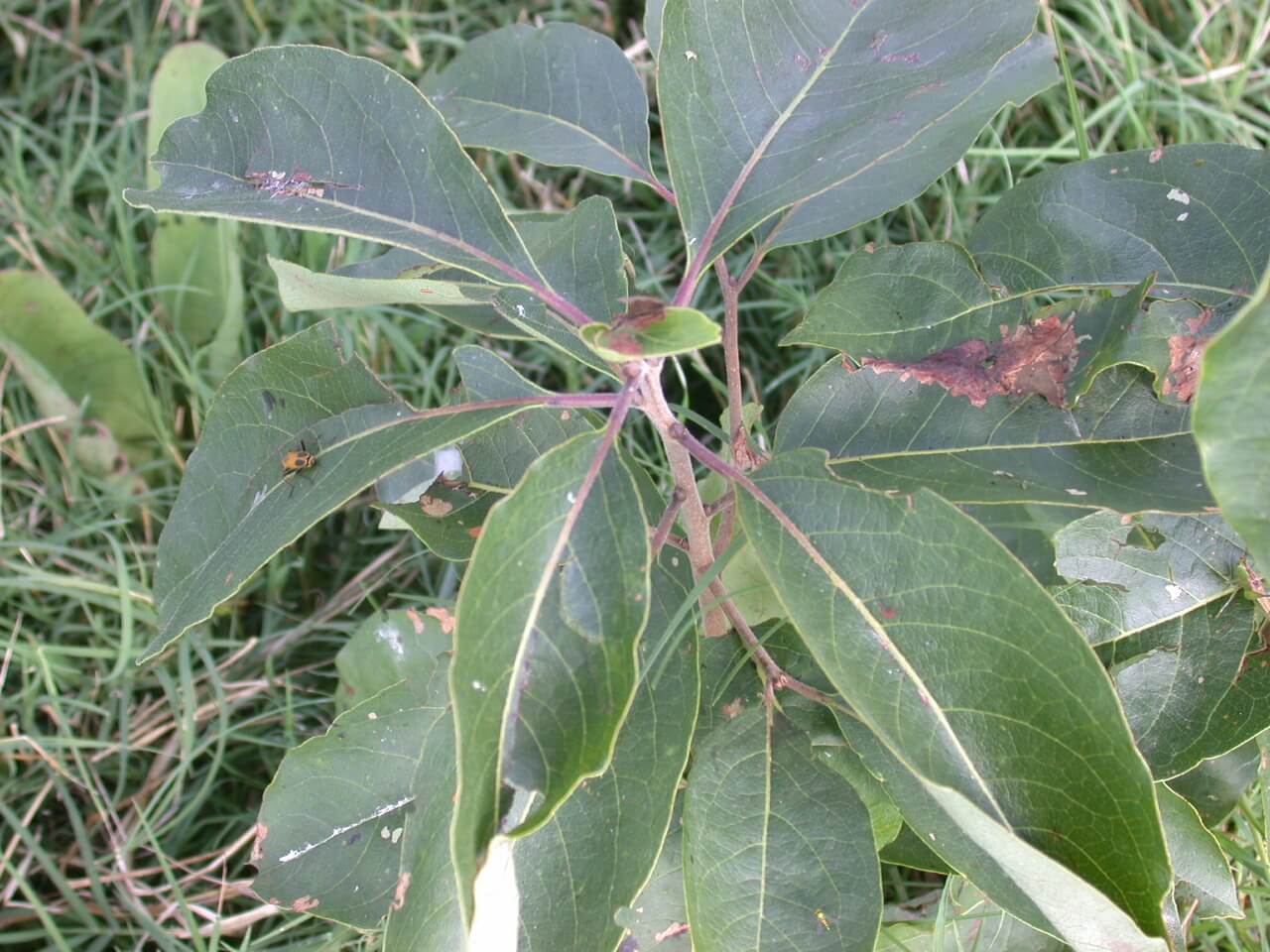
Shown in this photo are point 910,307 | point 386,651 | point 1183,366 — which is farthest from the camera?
point 386,651

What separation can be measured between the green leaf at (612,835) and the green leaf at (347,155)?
472mm

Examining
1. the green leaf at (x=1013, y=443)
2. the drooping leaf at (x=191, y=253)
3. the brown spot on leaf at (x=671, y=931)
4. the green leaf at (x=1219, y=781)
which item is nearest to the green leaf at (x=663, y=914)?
the brown spot on leaf at (x=671, y=931)

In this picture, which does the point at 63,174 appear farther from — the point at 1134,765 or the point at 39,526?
the point at 1134,765

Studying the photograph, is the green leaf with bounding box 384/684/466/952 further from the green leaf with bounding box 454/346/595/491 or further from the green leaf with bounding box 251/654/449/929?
the green leaf with bounding box 454/346/595/491

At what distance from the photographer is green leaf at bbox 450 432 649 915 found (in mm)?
907

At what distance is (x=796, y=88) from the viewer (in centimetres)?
125

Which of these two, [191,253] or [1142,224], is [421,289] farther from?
[191,253]

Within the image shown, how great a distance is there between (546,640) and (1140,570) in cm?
79

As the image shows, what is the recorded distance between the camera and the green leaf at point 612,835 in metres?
1.16

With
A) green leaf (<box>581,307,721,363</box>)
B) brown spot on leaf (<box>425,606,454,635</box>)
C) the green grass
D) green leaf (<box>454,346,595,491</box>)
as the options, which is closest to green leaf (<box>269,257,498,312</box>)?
green leaf (<box>454,346,595,491</box>)

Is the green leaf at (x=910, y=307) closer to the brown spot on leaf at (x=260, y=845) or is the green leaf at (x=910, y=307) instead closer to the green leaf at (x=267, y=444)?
the green leaf at (x=267, y=444)

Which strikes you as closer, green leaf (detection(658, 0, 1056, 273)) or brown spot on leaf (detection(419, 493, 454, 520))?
green leaf (detection(658, 0, 1056, 273))

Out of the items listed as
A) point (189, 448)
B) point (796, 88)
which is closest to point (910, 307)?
point (796, 88)

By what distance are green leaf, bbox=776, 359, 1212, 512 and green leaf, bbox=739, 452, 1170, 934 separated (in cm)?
15
